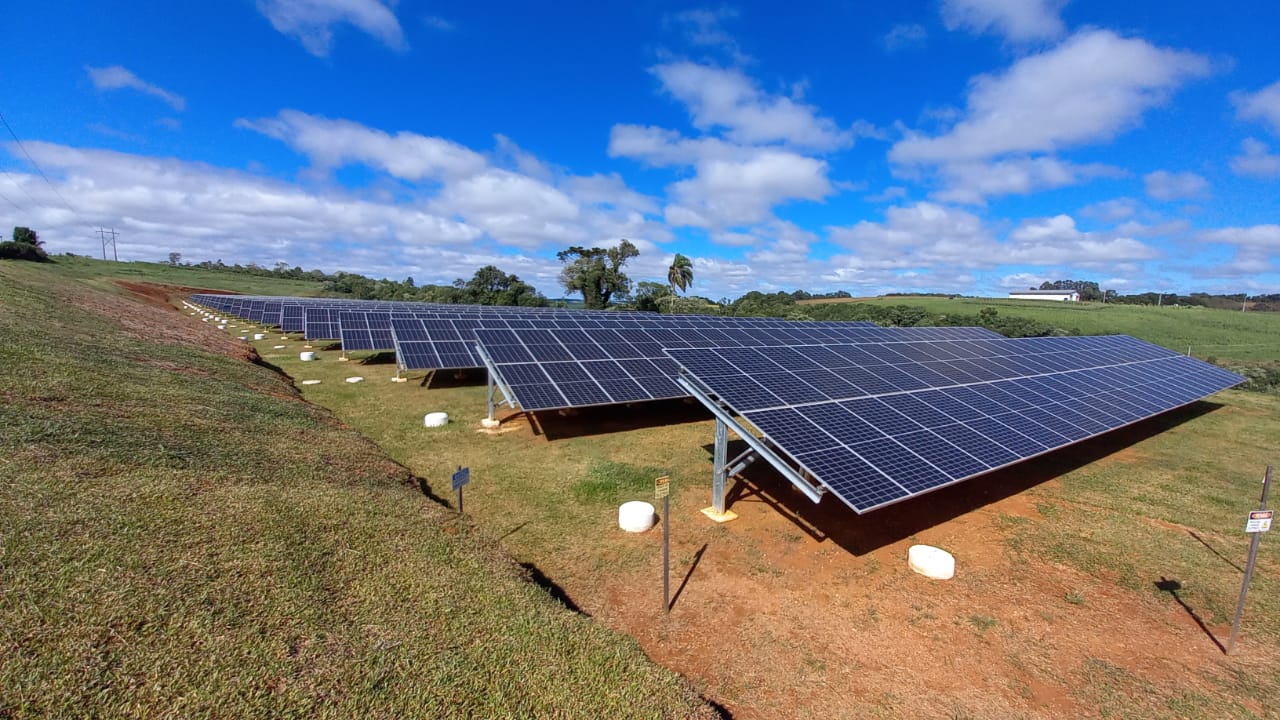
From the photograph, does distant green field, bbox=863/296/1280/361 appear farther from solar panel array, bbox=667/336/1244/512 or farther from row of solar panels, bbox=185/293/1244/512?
solar panel array, bbox=667/336/1244/512

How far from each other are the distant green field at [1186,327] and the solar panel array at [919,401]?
3585cm

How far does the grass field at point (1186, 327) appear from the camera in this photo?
43375 millimetres

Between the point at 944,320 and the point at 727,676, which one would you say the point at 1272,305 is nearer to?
the point at 944,320

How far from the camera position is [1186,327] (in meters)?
53.8

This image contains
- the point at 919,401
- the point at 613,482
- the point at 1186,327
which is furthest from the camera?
the point at 1186,327

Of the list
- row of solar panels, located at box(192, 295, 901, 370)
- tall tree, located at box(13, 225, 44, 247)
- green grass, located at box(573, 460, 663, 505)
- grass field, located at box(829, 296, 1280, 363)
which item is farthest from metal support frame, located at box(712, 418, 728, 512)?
tall tree, located at box(13, 225, 44, 247)

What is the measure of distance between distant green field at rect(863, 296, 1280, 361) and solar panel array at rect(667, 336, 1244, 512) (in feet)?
118

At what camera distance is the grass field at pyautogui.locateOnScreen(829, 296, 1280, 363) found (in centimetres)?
4338

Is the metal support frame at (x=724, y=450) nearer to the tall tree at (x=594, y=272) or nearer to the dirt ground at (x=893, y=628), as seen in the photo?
the dirt ground at (x=893, y=628)

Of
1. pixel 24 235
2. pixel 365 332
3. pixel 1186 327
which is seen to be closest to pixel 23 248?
pixel 24 235

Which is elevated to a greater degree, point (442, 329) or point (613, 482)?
point (442, 329)

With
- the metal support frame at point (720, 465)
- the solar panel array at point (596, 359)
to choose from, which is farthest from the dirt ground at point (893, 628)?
the solar panel array at point (596, 359)

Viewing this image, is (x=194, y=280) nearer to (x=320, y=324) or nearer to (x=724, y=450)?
(x=320, y=324)

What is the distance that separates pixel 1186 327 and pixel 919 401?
228 feet
